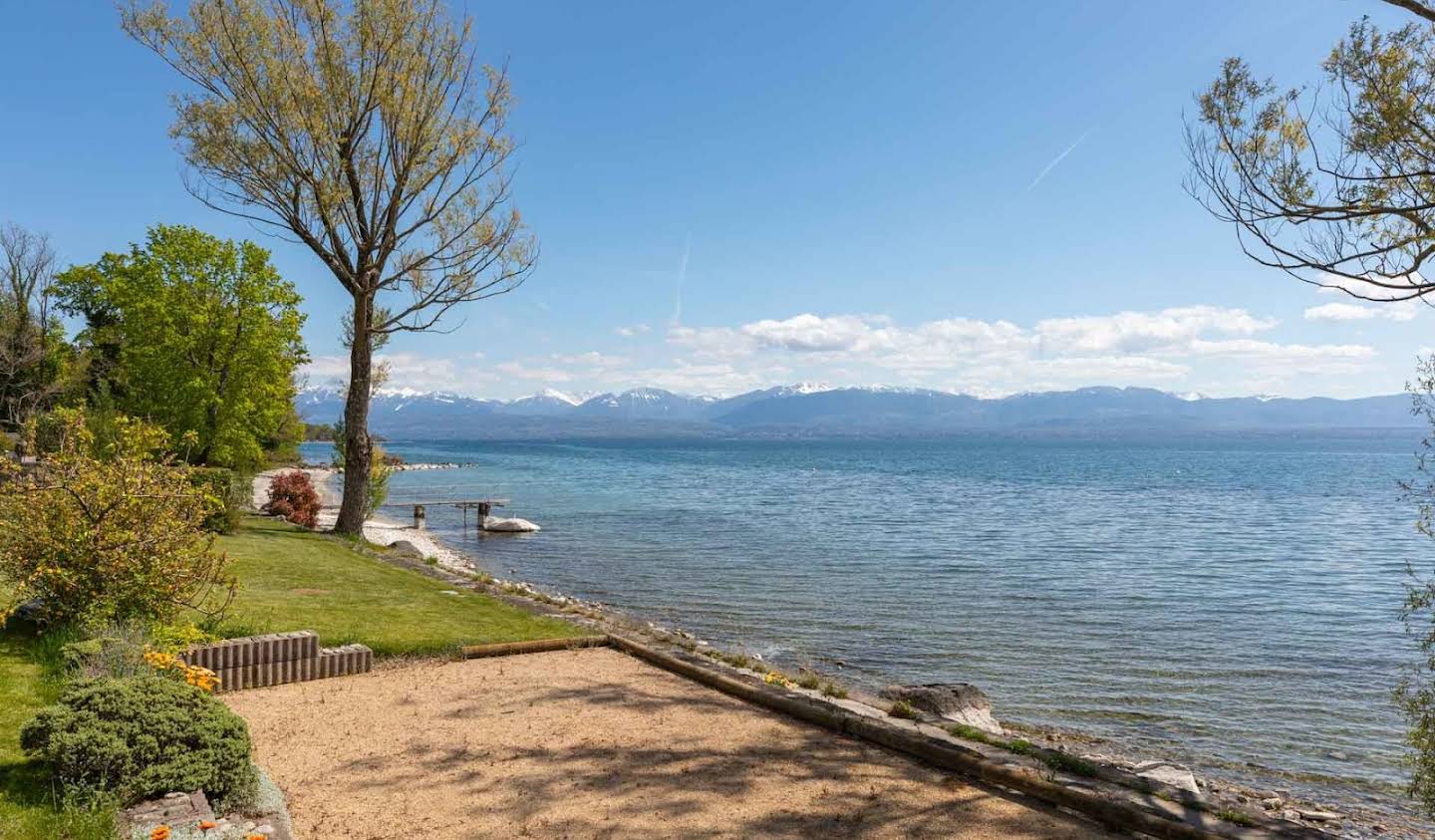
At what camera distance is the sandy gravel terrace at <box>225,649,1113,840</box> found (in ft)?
22.3

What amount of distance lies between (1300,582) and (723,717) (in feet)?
90.9

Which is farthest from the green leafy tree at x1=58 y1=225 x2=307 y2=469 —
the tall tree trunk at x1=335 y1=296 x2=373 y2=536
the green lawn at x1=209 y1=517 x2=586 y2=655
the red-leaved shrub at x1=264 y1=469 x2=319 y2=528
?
the green lawn at x1=209 y1=517 x2=586 y2=655

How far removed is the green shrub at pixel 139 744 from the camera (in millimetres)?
6227

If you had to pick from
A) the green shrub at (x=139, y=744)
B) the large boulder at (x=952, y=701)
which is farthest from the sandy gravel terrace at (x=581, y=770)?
the large boulder at (x=952, y=701)

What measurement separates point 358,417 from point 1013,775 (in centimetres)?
2213

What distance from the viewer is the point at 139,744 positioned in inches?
251

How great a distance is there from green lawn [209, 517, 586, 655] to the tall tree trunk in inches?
167

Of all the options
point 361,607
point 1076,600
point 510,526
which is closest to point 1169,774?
point 361,607

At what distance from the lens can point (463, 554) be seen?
34.7 metres

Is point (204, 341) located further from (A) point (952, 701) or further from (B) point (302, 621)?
(A) point (952, 701)

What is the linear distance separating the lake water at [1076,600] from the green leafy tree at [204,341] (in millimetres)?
10582

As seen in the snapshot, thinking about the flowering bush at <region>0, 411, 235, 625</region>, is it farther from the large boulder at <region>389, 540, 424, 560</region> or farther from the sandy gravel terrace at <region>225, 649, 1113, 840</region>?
the large boulder at <region>389, 540, 424, 560</region>

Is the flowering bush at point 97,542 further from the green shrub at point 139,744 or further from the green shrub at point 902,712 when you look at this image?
the green shrub at point 902,712

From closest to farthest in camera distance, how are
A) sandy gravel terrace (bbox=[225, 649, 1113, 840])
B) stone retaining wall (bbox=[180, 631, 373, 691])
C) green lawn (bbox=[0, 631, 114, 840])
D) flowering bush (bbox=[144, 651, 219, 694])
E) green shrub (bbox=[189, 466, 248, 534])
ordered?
green lawn (bbox=[0, 631, 114, 840])
sandy gravel terrace (bbox=[225, 649, 1113, 840])
flowering bush (bbox=[144, 651, 219, 694])
stone retaining wall (bbox=[180, 631, 373, 691])
green shrub (bbox=[189, 466, 248, 534])
